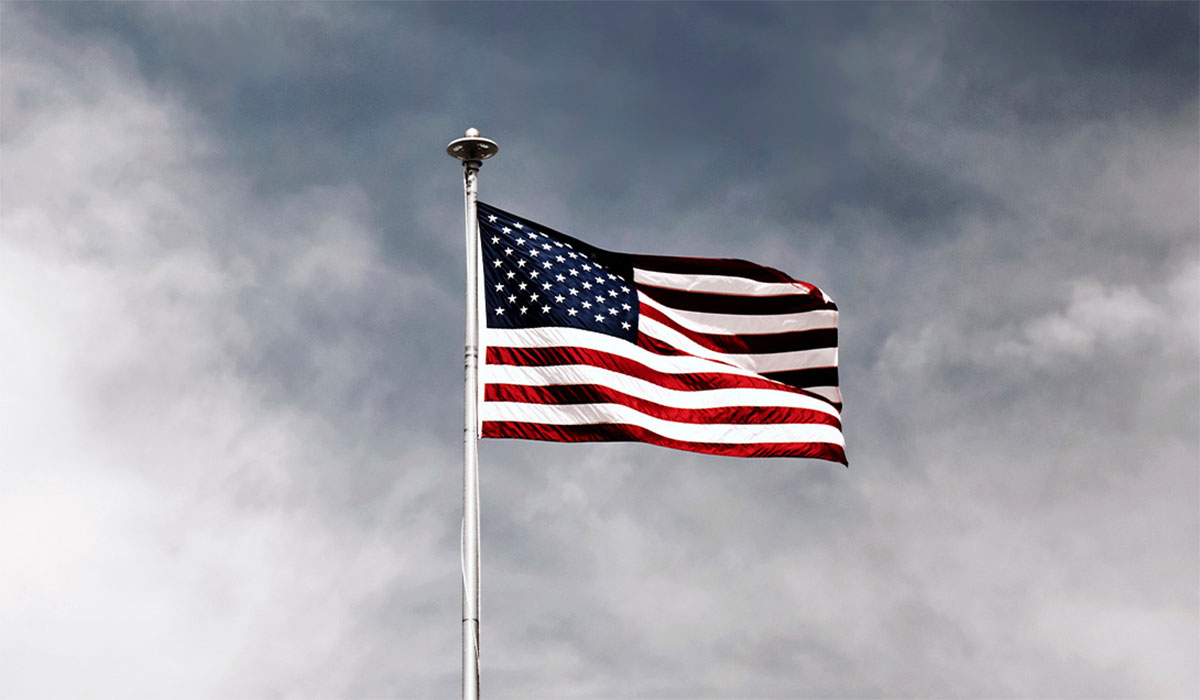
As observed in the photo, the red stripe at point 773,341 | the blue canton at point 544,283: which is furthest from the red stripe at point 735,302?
the blue canton at point 544,283

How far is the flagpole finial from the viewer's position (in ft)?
74.3

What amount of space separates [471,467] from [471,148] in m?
5.45

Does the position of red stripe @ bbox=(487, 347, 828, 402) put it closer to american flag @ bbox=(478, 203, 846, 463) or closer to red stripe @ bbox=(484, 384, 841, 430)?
american flag @ bbox=(478, 203, 846, 463)

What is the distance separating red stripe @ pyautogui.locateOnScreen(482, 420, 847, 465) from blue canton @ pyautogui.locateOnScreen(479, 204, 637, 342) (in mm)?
1792

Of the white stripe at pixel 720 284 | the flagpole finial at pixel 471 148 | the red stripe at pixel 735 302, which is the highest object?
the flagpole finial at pixel 471 148

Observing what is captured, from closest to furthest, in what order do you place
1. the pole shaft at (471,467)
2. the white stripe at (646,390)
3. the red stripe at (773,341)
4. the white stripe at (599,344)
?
1. the pole shaft at (471,467)
2. the white stripe at (646,390)
3. the white stripe at (599,344)
4. the red stripe at (773,341)

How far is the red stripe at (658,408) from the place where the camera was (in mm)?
21859

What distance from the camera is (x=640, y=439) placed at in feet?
75.4

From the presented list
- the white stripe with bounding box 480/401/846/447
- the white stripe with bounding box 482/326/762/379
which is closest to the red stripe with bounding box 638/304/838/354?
the white stripe with bounding box 482/326/762/379

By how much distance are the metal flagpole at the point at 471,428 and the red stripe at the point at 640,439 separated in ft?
1.84

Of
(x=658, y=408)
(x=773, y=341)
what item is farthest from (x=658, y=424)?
(x=773, y=341)

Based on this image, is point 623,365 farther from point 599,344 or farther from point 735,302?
point 735,302

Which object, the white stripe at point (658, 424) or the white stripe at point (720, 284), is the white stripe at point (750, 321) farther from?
the white stripe at point (658, 424)

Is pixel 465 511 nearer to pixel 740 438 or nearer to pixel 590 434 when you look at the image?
pixel 590 434
